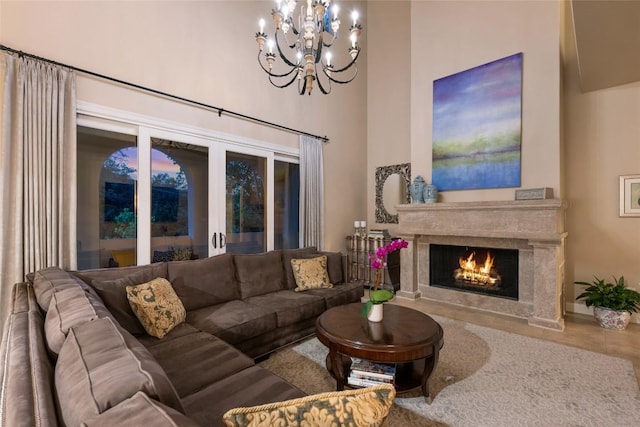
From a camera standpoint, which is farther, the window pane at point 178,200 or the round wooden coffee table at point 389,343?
the window pane at point 178,200

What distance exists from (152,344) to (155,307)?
0.29 meters

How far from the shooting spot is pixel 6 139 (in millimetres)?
2361

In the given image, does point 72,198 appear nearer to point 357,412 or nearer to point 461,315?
point 357,412

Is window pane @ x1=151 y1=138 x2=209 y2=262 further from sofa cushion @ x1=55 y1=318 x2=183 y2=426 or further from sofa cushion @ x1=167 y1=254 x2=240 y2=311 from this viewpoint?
sofa cushion @ x1=55 y1=318 x2=183 y2=426

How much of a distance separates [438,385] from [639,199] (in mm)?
3453

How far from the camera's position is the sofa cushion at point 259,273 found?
321cm

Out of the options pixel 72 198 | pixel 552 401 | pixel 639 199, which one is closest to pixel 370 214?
pixel 639 199

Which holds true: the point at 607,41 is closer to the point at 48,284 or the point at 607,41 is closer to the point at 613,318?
the point at 613,318

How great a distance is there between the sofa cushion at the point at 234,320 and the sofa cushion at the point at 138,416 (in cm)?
182

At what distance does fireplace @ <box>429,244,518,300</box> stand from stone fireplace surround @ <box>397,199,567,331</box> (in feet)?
0.34

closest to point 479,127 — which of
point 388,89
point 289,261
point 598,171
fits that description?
point 598,171

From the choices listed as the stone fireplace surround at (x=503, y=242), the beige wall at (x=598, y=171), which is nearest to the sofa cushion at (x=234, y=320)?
the stone fireplace surround at (x=503, y=242)

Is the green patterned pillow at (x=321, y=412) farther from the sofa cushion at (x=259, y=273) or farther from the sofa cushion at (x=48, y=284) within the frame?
the sofa cushion at (x=259, y=273)

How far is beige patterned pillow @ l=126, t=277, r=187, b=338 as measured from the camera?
218cm
